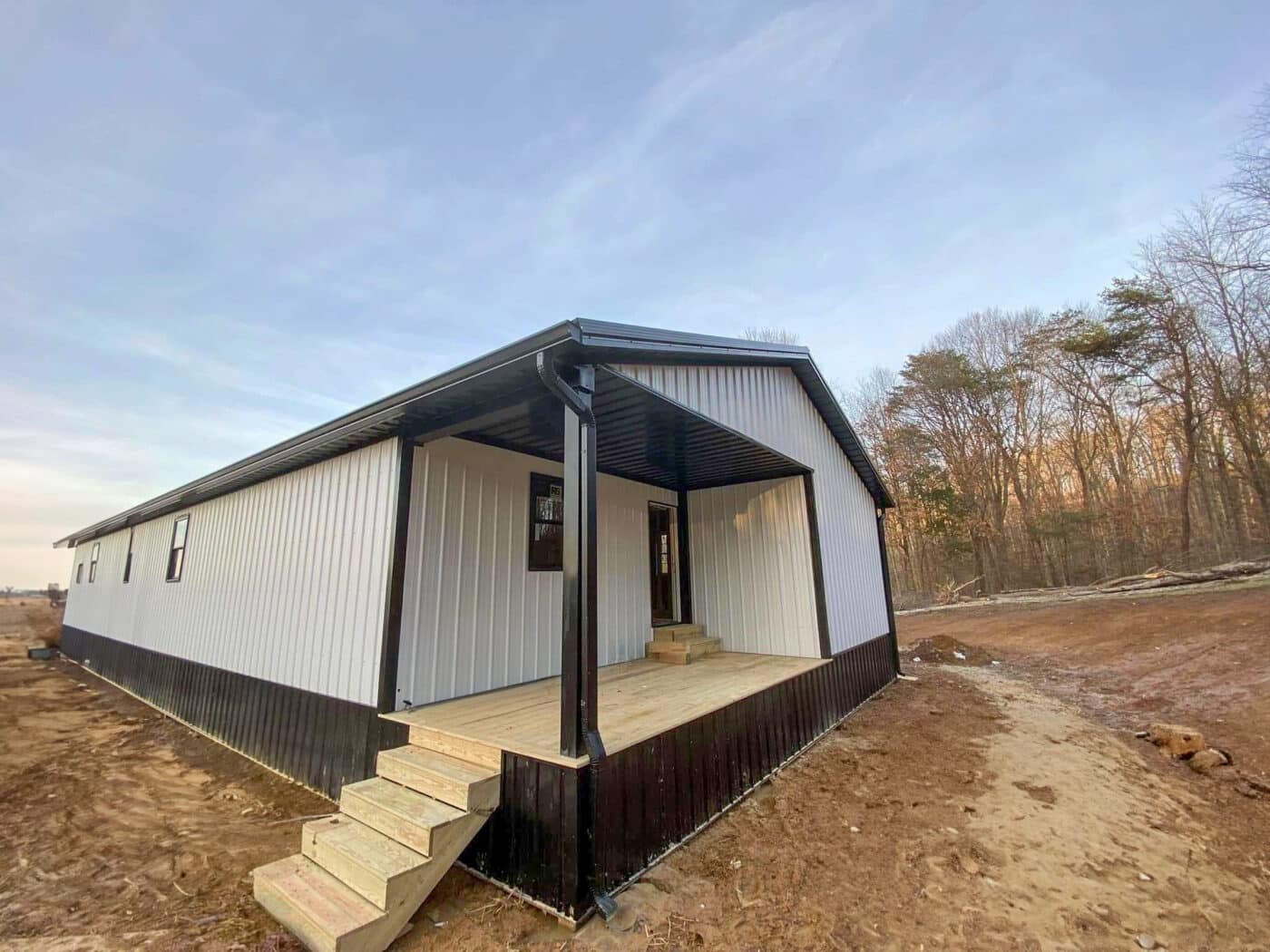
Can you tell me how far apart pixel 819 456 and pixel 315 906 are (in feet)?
20.5

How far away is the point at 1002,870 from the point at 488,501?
177 inches

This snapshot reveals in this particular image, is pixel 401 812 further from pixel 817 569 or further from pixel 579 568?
pixel 817 569

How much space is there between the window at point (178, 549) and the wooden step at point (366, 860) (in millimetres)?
6919

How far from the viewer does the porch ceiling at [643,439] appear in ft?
12.2

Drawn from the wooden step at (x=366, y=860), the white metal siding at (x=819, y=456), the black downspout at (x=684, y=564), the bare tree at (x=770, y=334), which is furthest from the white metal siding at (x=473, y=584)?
the bare tree at (x=770, y=334)

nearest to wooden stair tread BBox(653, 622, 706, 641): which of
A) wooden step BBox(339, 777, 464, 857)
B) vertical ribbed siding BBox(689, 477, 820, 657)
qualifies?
vertical ribbed siding BBox(689, 477, 820, 657)

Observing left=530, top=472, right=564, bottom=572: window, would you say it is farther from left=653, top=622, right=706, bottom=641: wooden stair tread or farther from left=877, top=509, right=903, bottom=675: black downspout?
left=877, top=509, right=903, bottom=675: black downspout

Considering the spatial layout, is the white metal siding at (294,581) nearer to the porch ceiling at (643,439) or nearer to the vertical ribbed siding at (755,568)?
the porch ceiling at (643,439)

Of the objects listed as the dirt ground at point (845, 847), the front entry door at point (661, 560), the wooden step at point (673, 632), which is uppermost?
the front entry door at point (661, 560)

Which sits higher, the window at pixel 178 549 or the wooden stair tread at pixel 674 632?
the window at pixel 178 549

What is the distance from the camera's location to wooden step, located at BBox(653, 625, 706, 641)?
6.50 meters

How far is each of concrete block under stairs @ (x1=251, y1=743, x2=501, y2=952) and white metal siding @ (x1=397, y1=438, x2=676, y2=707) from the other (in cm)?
109

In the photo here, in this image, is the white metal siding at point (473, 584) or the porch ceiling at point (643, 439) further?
the white metal siding at point (473, 584)

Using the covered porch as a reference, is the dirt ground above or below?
below
